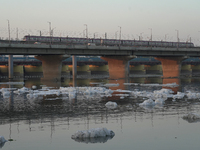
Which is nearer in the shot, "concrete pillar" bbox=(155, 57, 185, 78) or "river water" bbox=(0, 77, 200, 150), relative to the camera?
"river water" bbox=(0, 77, 200, 150)

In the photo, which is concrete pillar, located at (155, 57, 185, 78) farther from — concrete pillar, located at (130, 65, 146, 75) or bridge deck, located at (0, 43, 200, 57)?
concrete pillar, located at (130, 65, 146, 75)

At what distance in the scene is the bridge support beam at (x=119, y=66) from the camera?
276 ft

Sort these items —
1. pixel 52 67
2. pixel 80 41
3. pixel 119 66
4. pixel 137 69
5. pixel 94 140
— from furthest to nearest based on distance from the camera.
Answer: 1. pixel 137 69
2. pixel 80 41
3. pixel 119 66
4. pixel 52 67
5. pixel 94 140

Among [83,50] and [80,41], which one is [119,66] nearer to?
[83,50]

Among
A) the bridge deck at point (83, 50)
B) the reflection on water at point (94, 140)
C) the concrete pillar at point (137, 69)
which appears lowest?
the reflection on water at point (94, 140)

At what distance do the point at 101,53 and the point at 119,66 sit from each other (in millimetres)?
9516

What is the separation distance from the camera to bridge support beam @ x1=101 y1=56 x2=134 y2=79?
84250 mm

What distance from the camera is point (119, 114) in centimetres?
2067

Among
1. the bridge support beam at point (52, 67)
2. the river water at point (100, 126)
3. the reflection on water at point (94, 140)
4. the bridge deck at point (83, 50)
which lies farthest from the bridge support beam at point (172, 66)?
the reflection on water at point (94, 140)

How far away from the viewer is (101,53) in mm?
77625

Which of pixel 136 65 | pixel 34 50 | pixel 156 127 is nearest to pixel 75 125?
pixel 156 127

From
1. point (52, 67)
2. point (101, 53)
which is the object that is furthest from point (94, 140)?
point (101, 53)

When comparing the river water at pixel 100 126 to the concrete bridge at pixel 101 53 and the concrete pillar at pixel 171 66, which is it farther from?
the concrete pillar at pixel 171 66

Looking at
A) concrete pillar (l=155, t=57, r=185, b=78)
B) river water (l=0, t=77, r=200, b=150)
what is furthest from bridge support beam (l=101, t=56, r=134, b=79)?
river water (l=0, t=77, r=200, b=150)
